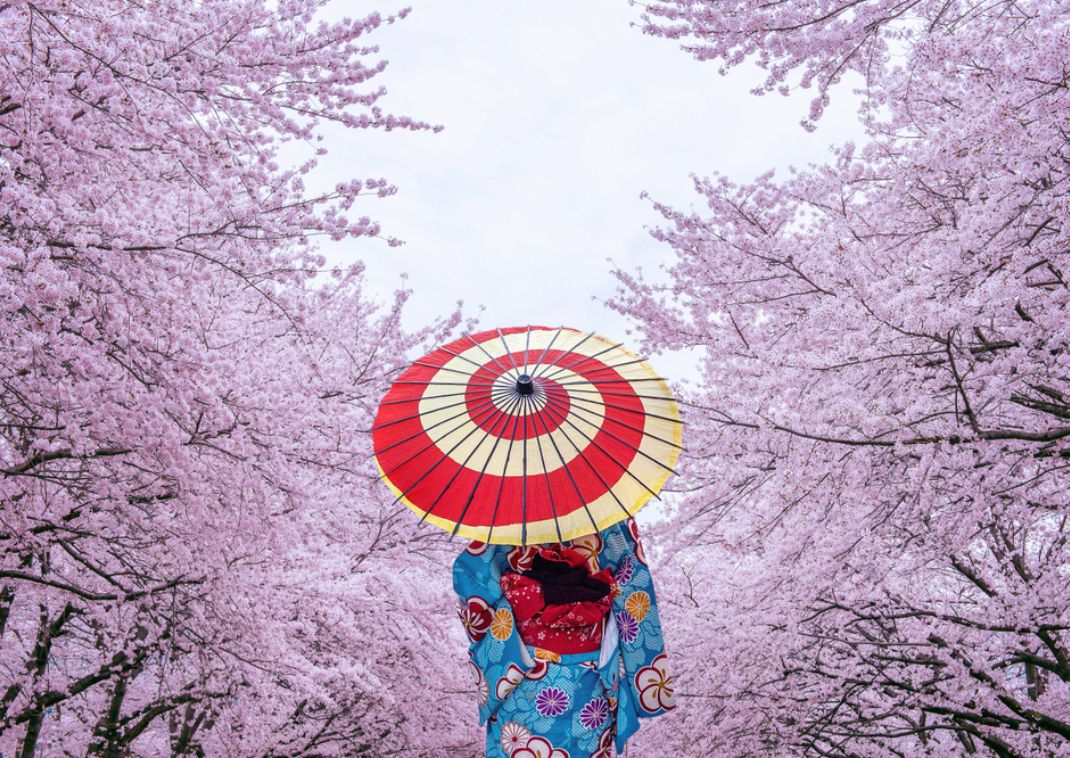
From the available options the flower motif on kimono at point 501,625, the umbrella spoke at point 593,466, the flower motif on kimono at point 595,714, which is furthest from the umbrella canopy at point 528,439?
the flower motif on kimono at point 595,714

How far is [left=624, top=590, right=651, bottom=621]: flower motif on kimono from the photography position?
335 centimetres

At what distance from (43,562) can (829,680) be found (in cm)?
541

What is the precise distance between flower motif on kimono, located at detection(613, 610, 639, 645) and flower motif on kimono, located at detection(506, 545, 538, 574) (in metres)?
0.40

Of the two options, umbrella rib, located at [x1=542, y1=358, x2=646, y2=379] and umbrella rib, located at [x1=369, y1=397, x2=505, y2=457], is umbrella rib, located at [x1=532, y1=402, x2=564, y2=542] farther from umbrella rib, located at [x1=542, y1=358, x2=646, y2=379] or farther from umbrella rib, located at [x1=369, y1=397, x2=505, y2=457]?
umbrella rib, located at [x1=542, y1=358, x2=646, y2=379]

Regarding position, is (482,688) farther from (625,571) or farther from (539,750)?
(625,571)

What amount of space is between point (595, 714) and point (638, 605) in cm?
45

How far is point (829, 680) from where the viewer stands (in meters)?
6.45

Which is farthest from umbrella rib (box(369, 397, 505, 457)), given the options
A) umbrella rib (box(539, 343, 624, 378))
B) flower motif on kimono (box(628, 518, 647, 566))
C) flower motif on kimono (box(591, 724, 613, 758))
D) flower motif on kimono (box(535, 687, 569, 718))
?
flower motif on kimono (box(591, 724, 613, 758))

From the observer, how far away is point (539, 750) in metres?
3.08

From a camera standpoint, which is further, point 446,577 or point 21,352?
point 446,577

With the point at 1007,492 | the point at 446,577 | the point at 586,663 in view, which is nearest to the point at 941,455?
the point at 1007,492

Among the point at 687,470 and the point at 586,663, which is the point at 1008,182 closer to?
the point at 586,663

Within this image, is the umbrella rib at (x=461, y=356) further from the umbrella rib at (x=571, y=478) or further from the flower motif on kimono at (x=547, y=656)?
the flower motif on kimono at (x=547, y=656)

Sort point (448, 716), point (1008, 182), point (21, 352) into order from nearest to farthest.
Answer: point (1008, 182)
point (21, 352)
point (448, 716)
